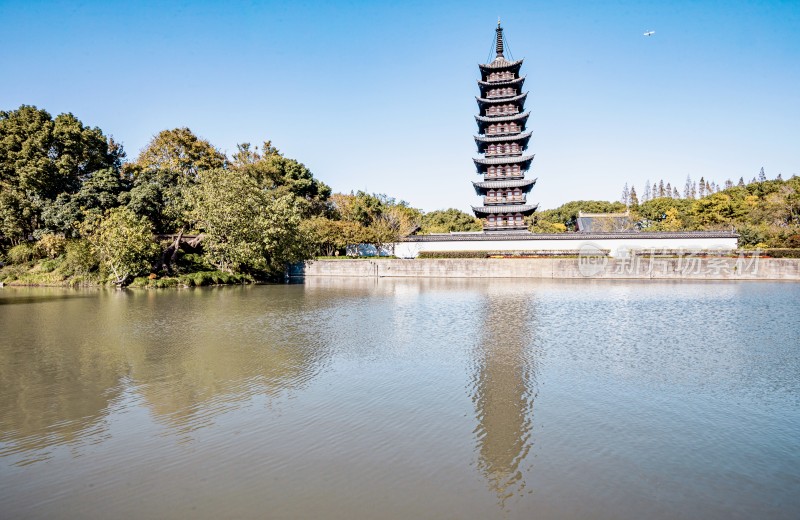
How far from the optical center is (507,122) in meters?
47.4

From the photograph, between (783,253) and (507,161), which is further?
(507,161)

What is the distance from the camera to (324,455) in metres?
5.48

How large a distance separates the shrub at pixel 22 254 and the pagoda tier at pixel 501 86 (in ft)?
134

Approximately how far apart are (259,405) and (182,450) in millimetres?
1625

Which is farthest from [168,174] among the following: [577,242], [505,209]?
[577,242]

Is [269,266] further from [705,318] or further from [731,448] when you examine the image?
[731,448]

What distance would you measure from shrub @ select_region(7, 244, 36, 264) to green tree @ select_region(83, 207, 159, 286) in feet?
22.4

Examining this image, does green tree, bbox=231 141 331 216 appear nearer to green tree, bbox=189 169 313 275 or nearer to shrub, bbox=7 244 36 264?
green tree, bbox=189 169 313 275

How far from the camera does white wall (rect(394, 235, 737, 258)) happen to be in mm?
40125

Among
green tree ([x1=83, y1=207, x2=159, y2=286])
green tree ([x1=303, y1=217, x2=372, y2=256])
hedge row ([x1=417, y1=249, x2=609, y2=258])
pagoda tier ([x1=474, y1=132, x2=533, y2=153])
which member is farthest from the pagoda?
green tree ([x1=83, y1=207, x2=159, y2=286])

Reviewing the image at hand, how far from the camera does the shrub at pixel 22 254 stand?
32.9m

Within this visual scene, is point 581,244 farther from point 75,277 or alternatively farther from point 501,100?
point 75,277

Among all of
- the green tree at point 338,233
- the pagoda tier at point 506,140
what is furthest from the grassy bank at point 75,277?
the pagoda tier at point 506,140

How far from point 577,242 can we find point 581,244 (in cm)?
44
